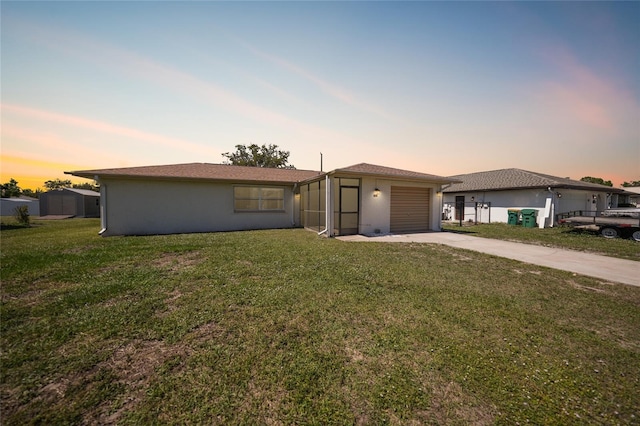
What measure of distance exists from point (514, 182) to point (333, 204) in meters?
15.6

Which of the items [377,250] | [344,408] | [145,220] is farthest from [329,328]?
[145,220]

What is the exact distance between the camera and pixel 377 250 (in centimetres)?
795

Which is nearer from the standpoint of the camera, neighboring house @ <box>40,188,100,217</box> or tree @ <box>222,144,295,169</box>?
neighboring house @ <box>40,188,100,217</box>

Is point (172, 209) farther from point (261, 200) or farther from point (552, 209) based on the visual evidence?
point (552, 209)

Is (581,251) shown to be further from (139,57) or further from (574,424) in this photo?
(139,57)

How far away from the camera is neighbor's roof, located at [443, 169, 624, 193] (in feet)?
51.5

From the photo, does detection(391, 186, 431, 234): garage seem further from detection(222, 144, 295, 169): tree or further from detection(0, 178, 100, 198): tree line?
detection(0, 178, 100, 198): tree line

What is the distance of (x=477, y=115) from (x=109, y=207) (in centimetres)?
1841

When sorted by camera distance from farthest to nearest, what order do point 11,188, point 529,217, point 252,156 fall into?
point 11,188 → point 252,156 → point 529,217

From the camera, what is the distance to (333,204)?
10664 mm

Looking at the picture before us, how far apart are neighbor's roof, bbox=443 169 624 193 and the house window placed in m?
14.4

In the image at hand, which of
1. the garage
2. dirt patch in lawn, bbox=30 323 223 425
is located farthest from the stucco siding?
dirt patch in lawn, bbox=30 323 223 425

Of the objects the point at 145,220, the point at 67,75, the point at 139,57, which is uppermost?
the point at 139,57

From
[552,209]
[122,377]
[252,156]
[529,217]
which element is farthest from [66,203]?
[552,209]
